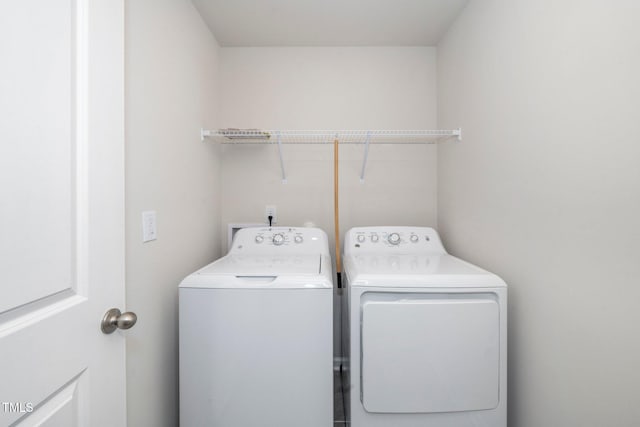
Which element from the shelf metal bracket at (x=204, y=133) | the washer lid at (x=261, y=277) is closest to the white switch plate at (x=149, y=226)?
the washer lid at (x=261, y=277)

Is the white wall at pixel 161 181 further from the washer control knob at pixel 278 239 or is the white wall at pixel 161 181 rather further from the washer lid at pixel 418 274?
the washer lid at pixel 418 274

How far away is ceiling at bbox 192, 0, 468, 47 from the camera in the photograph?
1.64m

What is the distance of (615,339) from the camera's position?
0.85 m

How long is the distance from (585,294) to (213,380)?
1.47 meters

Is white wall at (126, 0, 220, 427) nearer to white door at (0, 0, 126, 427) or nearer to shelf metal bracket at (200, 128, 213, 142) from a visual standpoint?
shelf metal bracket at (200, 128, 213, 142)

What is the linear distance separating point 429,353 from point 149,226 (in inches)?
52.0

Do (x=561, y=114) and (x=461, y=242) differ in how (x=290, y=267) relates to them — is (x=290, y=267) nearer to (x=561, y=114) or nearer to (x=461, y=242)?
(x=461, y=242)

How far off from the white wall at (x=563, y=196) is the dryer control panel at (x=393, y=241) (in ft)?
1.02

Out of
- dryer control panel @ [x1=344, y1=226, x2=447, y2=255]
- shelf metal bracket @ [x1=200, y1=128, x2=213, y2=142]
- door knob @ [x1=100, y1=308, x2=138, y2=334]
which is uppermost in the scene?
shelf metal bracket @ [x1=200, y1=128, x2=213, y2=142]

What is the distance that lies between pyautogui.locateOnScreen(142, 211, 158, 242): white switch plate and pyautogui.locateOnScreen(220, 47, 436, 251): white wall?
89 centimetres

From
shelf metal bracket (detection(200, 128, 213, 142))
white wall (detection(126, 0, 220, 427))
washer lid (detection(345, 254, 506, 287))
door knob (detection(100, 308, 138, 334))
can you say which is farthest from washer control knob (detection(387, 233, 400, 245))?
door knob (detection(100, 308, 138, 334))

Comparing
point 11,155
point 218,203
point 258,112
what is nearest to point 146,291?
point 11,155

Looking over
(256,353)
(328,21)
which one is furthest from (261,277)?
(328,21)

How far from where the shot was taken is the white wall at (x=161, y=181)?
1.10 metres
